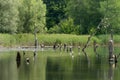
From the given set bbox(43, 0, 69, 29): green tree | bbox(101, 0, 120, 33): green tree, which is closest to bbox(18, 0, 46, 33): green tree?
bbox(101, 0, 120, 33): green tree

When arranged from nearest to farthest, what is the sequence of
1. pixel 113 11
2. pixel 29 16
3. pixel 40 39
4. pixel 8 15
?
pixel 8 15 → pixel 40 39 → pixel 29 16 → pixel 113 11

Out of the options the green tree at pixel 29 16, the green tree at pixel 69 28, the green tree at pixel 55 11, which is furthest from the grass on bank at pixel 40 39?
the green tree at pixel 55 11

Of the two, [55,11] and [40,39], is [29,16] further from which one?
[55,11]

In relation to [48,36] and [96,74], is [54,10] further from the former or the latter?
[96,74]

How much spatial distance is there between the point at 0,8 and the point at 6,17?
73.9 inches

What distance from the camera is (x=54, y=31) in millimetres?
124125

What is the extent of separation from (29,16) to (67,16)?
22.5 metres

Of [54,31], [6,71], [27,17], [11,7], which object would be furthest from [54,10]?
[6,71]

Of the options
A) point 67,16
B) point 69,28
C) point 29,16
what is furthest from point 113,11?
point 29,16

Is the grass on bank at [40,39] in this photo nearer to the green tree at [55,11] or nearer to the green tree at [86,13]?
the green tree at [86,13]

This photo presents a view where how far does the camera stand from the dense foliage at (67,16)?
99.0 metres

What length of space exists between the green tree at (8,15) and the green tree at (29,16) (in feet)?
32.3

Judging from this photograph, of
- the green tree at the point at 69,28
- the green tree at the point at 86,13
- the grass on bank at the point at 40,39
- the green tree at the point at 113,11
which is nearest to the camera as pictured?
the grass on bank at the point at 40,39

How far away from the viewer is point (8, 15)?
9825 cm
